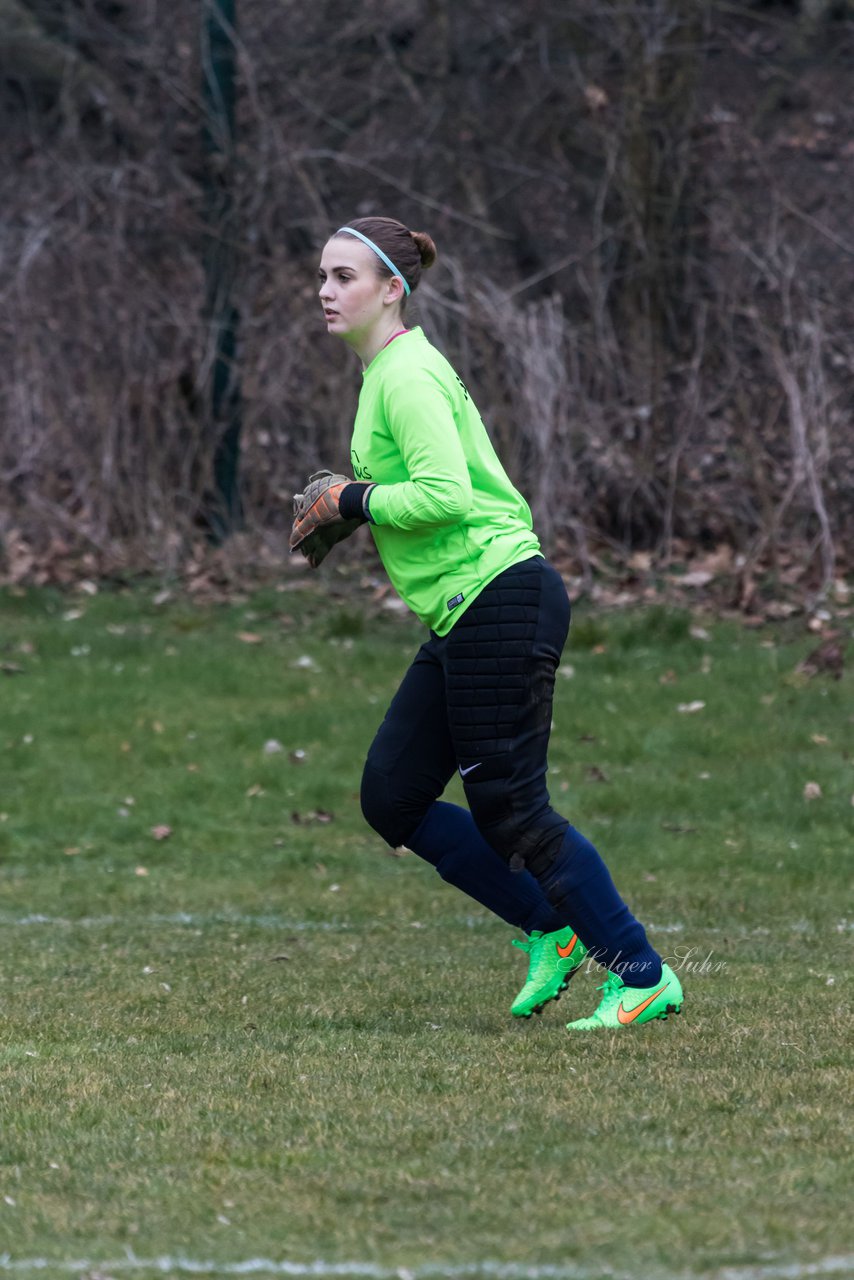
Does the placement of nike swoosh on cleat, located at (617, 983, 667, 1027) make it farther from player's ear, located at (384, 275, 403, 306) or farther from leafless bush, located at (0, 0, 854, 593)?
leafless bush, located at (0, 0, 854, 593)

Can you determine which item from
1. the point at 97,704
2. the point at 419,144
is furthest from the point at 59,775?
the point at 419,144

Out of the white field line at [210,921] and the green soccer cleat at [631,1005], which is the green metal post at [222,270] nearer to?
the white field line at [210,921]

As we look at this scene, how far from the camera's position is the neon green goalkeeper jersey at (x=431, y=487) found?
476cm

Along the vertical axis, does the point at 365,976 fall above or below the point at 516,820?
below

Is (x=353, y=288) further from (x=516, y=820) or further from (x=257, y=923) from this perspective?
(x=257, y=923)

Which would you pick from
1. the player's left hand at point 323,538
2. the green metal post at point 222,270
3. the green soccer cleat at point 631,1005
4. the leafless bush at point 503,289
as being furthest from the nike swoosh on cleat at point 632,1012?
the green metal post at point 222,270

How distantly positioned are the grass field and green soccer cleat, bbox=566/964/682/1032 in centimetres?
5

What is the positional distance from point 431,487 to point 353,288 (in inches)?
24.0

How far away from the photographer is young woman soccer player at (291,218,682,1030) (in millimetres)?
4828

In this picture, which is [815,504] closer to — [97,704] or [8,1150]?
[97,704]

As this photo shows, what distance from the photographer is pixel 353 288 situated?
497 cm

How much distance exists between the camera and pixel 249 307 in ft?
46.1

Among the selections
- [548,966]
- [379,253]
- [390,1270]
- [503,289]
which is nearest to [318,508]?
[379,253]

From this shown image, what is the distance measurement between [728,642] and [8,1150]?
7.96m
